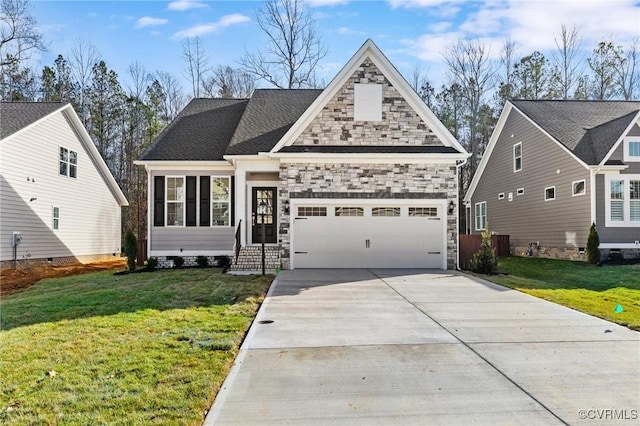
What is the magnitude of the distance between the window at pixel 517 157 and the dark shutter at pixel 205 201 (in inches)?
565

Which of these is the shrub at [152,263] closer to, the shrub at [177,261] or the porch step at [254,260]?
the shrub at [177,261]

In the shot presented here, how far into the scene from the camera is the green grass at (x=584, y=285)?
790 cm

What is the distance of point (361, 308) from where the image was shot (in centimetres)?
774

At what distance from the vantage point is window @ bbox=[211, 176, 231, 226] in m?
14.9

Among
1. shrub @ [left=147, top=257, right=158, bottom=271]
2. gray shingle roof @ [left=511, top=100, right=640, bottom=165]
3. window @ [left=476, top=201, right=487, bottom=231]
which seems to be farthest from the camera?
window @ [left=476, top=201, right=487, bottom=231]

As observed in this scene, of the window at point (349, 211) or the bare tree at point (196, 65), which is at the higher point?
the bare tree at point (196, 65)

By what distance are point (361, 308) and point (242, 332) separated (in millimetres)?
2449

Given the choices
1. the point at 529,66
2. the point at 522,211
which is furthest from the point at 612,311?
the point at 529,66

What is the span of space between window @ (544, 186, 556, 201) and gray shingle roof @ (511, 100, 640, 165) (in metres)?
2.05

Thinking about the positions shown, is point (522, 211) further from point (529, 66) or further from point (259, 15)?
point (259, 15)

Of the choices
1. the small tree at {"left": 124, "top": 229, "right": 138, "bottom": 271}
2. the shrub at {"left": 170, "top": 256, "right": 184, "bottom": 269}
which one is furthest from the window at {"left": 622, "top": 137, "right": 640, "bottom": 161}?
the small tree at {"left": 124, "top": 229, "right": 138, "bottom": 271}

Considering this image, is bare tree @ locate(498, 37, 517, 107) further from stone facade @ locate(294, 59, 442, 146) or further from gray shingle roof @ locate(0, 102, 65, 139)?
gray shingle roof @ locate(0, 102, 65, 139)

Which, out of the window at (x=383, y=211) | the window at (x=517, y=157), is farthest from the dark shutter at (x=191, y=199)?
the window at (x=517, y=157)

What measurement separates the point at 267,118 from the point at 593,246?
12476mm
